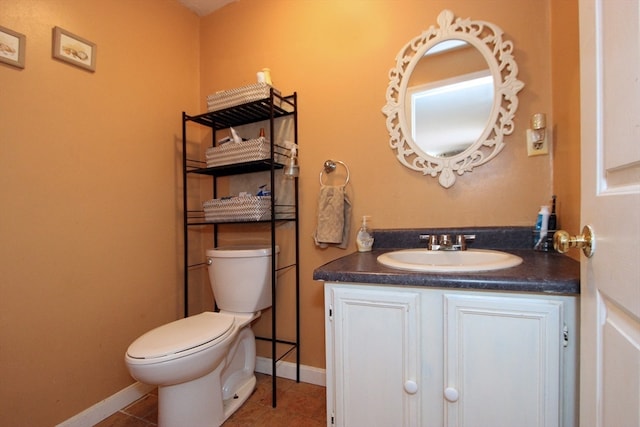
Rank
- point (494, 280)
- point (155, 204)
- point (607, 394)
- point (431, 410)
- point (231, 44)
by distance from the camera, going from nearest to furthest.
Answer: point (607, 394) → point (494, 280) → point (431, 410) → point (155, 204) → point (231, 44)

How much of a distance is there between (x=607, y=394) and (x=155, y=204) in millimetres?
1949

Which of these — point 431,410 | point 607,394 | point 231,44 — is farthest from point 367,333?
point 231,44

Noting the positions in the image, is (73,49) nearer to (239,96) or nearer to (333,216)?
(239,96)

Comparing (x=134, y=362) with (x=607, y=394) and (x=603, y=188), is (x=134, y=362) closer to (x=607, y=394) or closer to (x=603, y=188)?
(x=607, y=394)

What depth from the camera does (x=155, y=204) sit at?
175cm

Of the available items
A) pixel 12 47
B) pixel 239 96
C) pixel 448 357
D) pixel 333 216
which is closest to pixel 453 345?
pixel 448 357

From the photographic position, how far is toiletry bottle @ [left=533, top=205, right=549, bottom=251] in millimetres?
1188

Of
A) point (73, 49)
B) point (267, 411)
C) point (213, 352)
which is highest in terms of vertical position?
point (73, 49)

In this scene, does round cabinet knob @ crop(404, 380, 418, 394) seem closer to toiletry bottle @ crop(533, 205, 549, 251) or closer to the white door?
the white door

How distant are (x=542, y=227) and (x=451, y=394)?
75 cm

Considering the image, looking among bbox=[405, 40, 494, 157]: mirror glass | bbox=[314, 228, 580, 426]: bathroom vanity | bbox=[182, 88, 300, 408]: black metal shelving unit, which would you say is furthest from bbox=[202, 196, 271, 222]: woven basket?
bbox=[405, 40, 494, 157]: mirror glass

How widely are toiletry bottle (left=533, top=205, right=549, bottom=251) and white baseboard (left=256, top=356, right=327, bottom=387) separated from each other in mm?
1248

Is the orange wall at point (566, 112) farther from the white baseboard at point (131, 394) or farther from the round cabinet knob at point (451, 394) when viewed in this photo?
the white baseboard at point (131, 394)

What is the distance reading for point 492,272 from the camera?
88 cm
